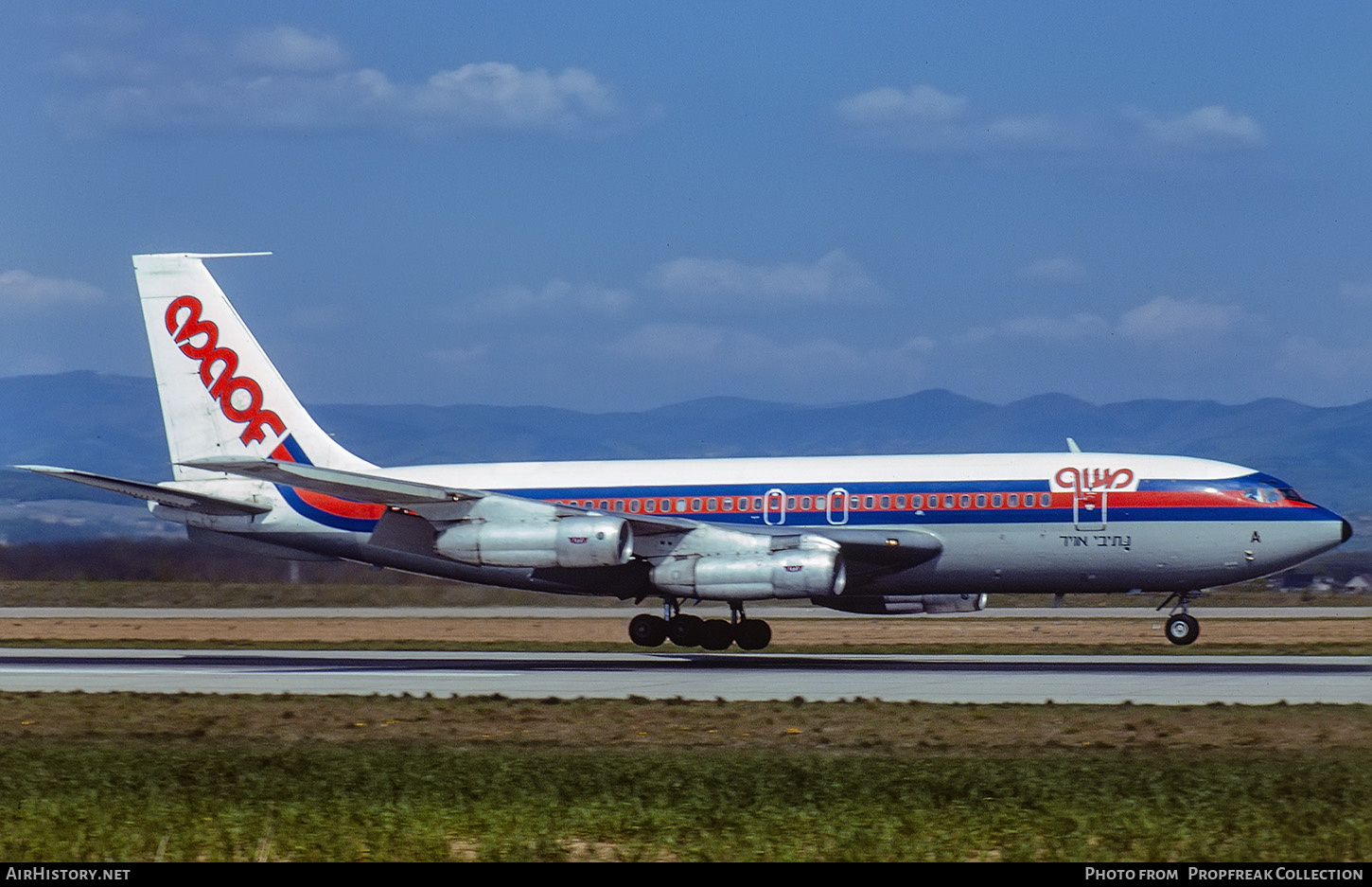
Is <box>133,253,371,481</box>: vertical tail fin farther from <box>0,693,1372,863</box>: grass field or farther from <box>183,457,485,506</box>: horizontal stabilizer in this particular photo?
<box>0,693,1372,863</box>: grass field

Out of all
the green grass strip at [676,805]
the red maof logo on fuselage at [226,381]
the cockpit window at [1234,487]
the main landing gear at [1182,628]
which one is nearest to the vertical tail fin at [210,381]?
the red maof logo on fuselage at [226,381]

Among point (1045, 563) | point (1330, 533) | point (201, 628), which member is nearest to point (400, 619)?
point (201, 628)

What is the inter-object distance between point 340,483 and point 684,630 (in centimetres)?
877

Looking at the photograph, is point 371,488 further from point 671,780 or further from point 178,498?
point 671,780

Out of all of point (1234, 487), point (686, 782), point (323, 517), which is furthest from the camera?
point (323, 517)

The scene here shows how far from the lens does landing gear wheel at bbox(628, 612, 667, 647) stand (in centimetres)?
3900

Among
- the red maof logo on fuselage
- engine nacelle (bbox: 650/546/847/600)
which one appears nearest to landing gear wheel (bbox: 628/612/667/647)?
engine nacelle (bbox: 650/546/847/600)

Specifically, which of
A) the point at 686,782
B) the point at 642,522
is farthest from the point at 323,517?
the point at 686,782

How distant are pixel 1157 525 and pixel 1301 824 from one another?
2358 cm

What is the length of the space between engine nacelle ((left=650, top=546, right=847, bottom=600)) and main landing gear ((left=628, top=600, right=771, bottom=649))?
215 cm

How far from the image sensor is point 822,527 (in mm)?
37625

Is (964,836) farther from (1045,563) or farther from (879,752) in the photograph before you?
(1045,563)

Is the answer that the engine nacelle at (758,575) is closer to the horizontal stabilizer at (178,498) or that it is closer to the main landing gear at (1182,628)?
the main landing gear at (1182,628)

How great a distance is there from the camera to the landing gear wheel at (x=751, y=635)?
3953 cm
